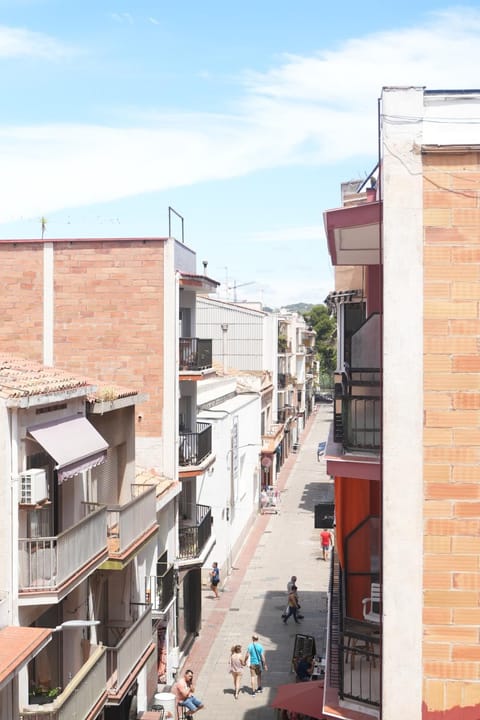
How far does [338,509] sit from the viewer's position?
12250mm

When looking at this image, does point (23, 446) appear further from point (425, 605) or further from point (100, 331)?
point (100, 331)

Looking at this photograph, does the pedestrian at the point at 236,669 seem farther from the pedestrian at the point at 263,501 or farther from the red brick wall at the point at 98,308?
the pedestrian at the point at 263,501

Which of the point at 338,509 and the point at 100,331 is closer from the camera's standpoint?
the point at 338,509

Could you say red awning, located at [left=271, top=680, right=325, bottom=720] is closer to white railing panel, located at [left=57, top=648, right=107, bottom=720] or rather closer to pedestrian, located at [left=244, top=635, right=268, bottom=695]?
white railing panel, located at [left=57, top=648, right=107, bottom=720]

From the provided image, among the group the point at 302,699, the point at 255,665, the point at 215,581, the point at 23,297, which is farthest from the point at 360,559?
the point at 215,581

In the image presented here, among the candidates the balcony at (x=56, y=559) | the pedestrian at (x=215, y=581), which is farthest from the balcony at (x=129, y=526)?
the pedestrian at (x=215, y=581)

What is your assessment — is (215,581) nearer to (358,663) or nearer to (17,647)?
(17,647)

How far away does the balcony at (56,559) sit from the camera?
12.3 meters

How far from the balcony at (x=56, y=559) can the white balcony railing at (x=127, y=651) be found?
268cm

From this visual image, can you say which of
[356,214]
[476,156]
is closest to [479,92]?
[476,156]

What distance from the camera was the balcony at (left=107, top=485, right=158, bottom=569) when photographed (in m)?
16.4

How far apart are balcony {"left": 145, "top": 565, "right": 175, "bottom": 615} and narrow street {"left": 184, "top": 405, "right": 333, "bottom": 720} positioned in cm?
225

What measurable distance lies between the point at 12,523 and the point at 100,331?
35.3 feet

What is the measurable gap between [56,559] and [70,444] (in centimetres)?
164
